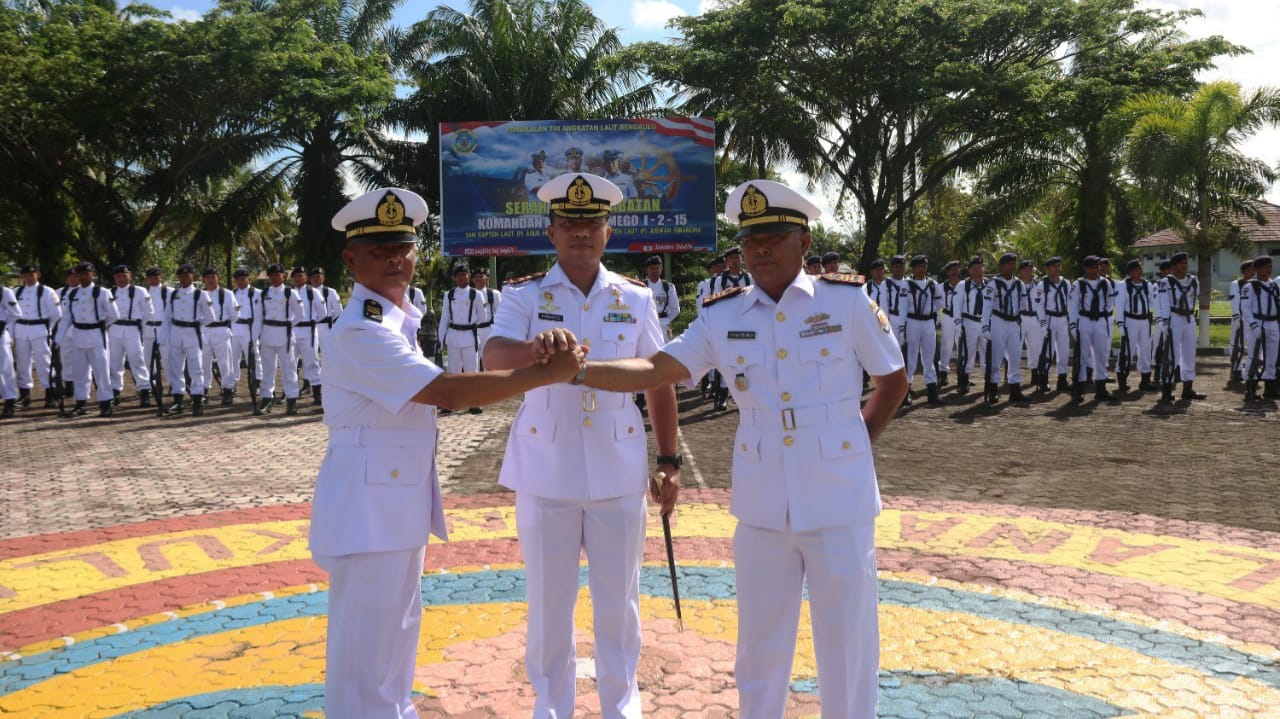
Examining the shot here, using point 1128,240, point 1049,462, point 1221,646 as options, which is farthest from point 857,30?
point 1221,646

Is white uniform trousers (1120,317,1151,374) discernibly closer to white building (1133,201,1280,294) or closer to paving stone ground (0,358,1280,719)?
paving stone ground (0,358,1280,719)

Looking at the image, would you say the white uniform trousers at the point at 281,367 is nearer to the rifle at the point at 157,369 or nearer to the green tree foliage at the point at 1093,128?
the rifle at the point at 157,369

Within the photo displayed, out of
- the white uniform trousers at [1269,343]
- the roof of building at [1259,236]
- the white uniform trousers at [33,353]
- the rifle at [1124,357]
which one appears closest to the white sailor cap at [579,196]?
the white uniform trousers at [1269,343]

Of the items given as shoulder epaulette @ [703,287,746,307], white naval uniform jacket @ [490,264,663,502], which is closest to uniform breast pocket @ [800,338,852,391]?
shoulder epaulette @ [703,287,746,307]

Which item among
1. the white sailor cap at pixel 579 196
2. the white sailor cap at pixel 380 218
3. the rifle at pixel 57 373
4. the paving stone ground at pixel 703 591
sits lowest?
the paving stone ground at pixel 703 591

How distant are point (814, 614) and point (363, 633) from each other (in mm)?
1428

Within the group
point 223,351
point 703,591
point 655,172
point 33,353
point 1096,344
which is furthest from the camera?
point 655,172

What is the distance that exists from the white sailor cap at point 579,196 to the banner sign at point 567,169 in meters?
16.5

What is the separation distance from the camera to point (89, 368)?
1470 cm

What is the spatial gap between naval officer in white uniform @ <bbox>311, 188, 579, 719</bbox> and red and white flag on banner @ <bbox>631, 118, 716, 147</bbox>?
57.1 ft

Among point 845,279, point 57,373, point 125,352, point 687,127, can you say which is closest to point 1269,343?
point 687,127

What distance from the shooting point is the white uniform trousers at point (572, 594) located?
10.9 ft

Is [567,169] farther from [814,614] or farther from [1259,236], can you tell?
[1259,236]

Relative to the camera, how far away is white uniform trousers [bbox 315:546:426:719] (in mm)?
2848
